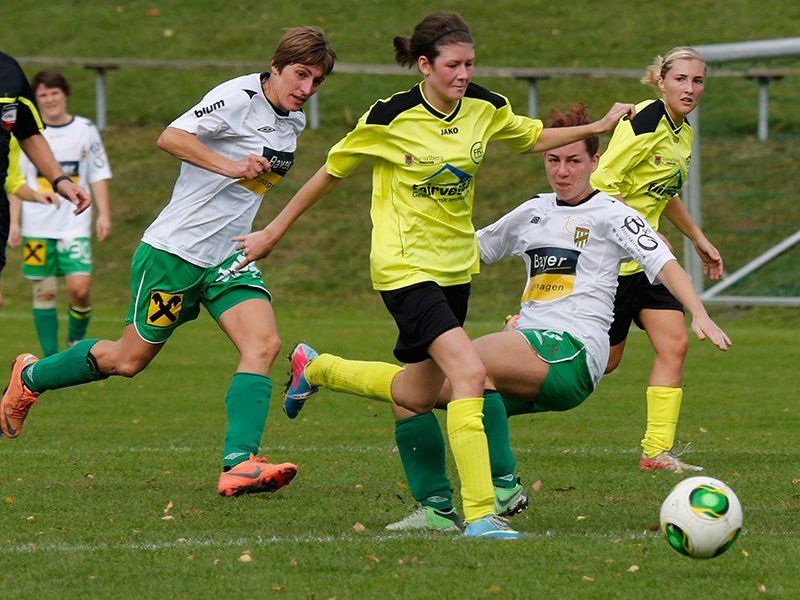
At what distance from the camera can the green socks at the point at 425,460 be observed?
6.51 metres

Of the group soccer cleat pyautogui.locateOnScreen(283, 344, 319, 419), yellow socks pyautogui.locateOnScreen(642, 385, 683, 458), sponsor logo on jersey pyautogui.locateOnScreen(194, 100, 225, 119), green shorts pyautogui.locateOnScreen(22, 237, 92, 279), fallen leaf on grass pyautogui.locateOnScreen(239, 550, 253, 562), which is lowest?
green shorts pyautogui.locateOnScreen(22, 237, 92, 279)

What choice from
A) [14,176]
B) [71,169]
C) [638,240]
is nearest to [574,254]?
[638,240]

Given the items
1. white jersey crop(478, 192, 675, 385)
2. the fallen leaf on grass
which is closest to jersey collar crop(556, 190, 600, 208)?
white jersey crop(478, 192, 675, 385)

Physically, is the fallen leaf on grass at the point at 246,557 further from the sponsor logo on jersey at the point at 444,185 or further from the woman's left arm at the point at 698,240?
the woman's left arm at the point at 698,240

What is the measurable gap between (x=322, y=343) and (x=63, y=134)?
324 centimetres

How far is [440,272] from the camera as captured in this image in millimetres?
6352

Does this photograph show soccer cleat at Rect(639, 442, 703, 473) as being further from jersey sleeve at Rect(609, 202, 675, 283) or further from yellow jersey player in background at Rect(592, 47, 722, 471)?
jersey sleeve at Rect(609, 202, 675, 283)

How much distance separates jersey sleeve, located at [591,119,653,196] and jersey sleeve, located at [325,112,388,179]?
2268 mm

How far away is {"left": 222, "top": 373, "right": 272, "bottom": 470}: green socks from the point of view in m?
7.36

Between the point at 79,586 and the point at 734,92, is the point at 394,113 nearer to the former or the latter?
the point at 79,586

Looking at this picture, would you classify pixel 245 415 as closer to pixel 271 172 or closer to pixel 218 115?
pixel 271 172

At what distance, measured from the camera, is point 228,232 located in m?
7.79

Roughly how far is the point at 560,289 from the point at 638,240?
1.59 feet

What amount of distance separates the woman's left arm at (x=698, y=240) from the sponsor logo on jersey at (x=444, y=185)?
228 centimetres
